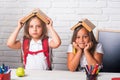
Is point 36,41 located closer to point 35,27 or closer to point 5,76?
point 35,27

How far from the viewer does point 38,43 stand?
62.1 inches

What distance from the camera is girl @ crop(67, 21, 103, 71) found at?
151 cm

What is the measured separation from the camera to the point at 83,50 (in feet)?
5.08

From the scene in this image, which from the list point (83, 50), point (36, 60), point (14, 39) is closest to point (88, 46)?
point (83, 50)

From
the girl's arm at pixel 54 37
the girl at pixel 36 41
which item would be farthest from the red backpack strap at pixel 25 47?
the girl's arm at pixel 54 37

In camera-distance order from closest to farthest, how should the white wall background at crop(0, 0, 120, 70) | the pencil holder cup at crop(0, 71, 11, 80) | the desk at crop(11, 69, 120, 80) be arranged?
the pencil holder cup at crop(0, 71, 11, 80), the desk at crop(11, 69, 120, 80), the white wall background at crop(0, 0, 120, 70)

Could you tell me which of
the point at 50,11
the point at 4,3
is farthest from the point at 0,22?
the point at 50,11

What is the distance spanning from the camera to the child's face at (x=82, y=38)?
1533mm

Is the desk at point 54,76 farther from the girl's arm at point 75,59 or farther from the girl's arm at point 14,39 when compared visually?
the girl's arm at point 14,39

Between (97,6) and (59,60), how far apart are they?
0.49m

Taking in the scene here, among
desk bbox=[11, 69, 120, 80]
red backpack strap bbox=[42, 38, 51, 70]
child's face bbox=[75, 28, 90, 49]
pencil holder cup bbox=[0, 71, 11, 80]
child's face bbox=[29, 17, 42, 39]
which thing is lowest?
desk bbox=[11, 69, 120, 80]

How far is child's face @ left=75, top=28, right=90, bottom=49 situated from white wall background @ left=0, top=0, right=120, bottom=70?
1.20 feet

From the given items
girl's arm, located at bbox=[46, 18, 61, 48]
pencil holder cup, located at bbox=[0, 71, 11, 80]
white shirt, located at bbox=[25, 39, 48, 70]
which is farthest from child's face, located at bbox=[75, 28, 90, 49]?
pencil holder cup, located at bbox=[0, 71, 11, 80]

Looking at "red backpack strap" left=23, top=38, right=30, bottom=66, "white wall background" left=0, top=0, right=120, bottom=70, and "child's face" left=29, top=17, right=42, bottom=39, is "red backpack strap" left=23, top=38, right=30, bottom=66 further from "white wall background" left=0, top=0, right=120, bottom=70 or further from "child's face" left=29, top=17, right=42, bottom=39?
"white wall background" left=0, top=0, right=120, bottom=70
